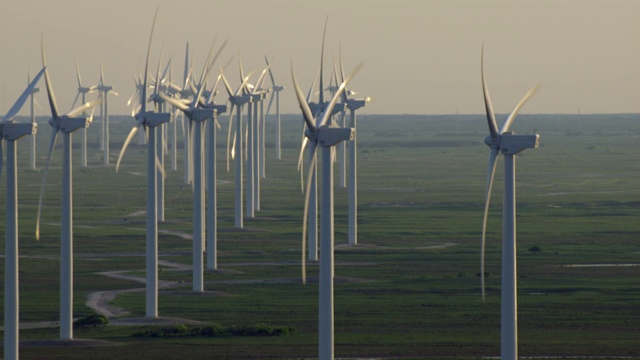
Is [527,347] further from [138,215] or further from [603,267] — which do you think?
[138,215]

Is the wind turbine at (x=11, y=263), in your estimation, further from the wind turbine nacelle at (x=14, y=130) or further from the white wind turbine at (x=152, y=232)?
the white wind turbine at (x=152, y=232)

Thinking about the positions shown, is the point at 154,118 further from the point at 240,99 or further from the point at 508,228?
the point at 240,99

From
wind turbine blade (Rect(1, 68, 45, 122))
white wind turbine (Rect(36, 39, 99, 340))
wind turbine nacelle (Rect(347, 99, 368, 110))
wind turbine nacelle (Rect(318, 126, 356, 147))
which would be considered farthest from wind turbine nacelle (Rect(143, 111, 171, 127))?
wind turbine nacelle (Rect(347, 99, 368, 110))

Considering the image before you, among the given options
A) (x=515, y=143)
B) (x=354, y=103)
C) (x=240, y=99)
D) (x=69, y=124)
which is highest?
(x=240, y=99)

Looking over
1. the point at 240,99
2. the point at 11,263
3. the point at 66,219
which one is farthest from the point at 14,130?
the point at 240,99

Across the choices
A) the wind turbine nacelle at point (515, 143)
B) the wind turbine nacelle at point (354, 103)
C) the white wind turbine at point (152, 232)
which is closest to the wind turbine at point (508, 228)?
the wind turbine nacelle at point (515, 143)

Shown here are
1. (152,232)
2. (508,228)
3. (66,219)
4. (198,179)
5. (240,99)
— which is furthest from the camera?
(240,99)

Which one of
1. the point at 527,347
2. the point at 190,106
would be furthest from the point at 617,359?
the point at 190,106
